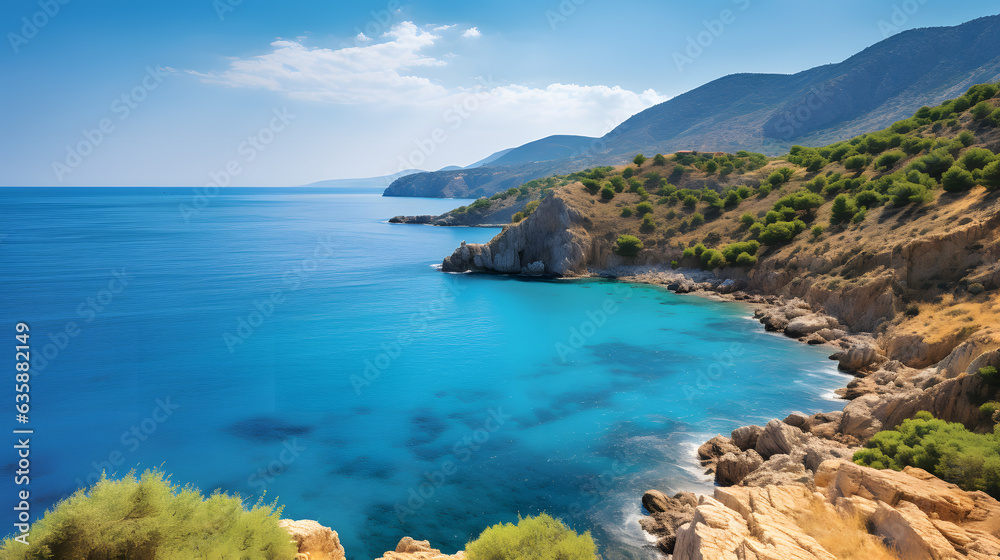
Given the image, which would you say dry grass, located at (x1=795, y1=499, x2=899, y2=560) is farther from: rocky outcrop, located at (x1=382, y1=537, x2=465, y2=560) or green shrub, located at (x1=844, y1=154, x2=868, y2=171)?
green shrub, located at (x1=844, y1=154, x2=868, y2=171)

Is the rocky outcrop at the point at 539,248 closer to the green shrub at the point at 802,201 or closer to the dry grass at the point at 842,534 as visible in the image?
the green shrub at the point at 802,201

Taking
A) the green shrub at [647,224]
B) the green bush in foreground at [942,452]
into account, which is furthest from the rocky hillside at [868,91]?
the green bush in foreground at [942,452]

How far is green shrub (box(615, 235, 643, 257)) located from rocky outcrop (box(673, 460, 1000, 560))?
56.6 m

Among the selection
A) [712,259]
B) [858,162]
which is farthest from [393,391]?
[858,162]

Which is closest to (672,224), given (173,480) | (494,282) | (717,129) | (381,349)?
(494,282)

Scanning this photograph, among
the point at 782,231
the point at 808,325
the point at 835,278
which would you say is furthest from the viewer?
the point at 782,231

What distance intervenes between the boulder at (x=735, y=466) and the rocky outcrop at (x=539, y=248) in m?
51.1

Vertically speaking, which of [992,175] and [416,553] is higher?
[992,175]

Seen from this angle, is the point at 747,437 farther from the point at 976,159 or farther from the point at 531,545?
the point at 976,159

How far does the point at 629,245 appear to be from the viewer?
69938mm

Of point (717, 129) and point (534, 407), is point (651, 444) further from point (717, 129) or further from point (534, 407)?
point (717, 129)

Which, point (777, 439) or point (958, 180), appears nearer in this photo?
point (777, 439)

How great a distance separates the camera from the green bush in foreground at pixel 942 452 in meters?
13.4

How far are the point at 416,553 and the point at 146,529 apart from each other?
25.8 feet
